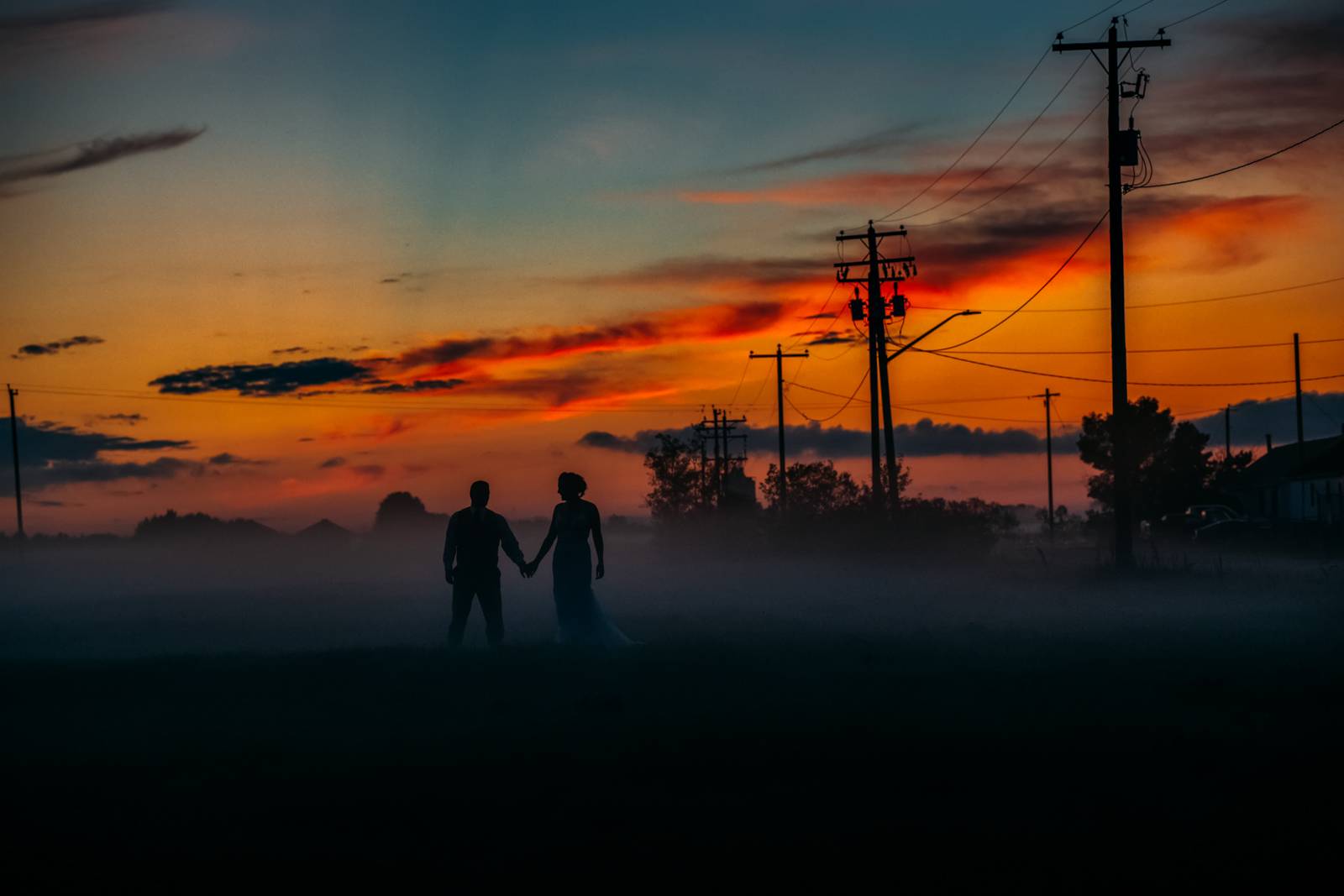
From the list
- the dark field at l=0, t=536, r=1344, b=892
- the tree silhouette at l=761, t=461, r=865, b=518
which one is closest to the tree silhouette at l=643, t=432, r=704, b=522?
the tree silhouette at l=761, t=461, r=865, b=518

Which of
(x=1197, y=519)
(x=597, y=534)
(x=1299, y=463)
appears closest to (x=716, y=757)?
(x=597, y=534)

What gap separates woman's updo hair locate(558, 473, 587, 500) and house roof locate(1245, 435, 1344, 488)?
2782 inches

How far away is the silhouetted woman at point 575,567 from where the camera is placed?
18.9 metres

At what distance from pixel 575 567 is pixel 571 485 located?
3.37 feet

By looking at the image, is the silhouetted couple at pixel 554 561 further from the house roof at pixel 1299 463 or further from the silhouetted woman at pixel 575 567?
the house roof at pixel 1299 463

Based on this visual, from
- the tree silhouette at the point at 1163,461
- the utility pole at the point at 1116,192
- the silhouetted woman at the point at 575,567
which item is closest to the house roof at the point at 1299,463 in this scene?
the tree silhouette at the point at 1163,461

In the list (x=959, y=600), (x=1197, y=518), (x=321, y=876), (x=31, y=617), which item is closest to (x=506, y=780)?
(x=321, y=876)

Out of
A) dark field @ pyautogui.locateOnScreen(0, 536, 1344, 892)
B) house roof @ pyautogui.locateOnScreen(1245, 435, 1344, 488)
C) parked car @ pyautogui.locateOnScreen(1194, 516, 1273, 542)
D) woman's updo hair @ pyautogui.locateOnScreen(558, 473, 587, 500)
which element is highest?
house roof @ pyautogui.locateOnScreen(1245, 435, 1344, 488)

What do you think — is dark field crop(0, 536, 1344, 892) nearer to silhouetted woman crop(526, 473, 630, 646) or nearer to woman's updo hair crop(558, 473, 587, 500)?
silhouetted woman crop(526, 473, 630, 646)

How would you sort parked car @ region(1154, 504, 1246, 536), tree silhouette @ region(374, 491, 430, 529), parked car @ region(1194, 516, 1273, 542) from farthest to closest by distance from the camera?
tree silhouette @ region(374, 491, 430, 529)
parked car @ region(1154, 504, 1246, 536)
parked car @ region(1194, 516, 1273, 542)

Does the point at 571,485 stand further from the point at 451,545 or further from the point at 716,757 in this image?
the point at 716,757

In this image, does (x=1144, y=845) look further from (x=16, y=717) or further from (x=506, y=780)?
(x=16, y=717)

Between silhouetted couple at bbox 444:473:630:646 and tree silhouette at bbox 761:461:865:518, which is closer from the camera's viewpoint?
silhouetted couple at bbox 444:473:630:646

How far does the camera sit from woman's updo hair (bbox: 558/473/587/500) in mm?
18672
